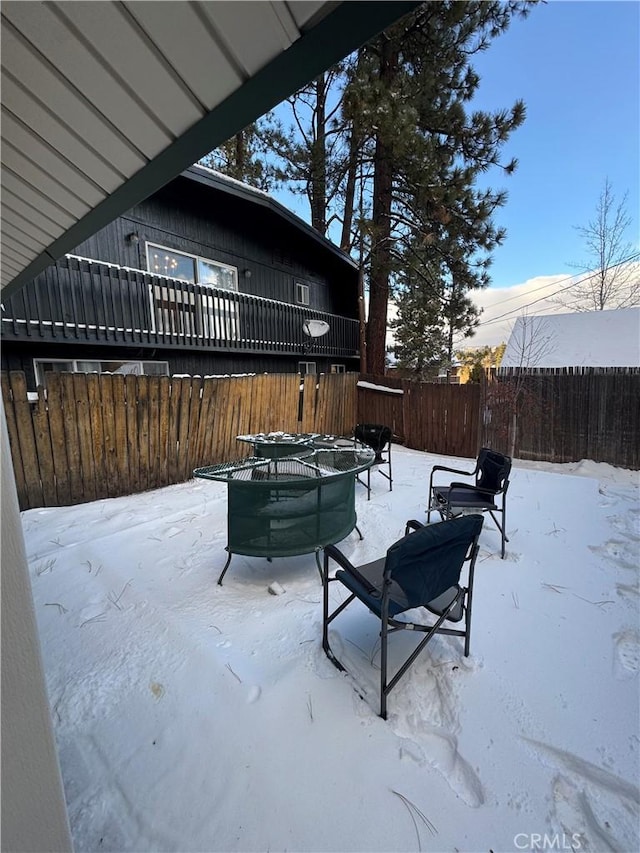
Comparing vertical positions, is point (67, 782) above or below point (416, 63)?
below

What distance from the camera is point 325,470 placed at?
3.26 m

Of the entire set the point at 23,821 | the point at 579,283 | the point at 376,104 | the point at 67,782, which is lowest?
the point at 67,782

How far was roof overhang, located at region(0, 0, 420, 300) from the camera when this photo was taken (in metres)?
0.99

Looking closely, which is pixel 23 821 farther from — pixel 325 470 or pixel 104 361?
pixel 104 361

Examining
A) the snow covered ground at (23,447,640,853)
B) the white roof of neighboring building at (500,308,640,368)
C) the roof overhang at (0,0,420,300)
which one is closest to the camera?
the roof overhang at (0,0,420,300)

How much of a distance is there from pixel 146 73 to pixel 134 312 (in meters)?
5.90

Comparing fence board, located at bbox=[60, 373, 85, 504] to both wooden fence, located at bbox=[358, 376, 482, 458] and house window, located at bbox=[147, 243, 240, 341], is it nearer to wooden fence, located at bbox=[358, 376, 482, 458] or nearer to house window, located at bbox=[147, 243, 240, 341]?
house window, located at bbox=[147, 243, 240, 341]

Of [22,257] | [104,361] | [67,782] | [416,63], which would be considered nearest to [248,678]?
[67,782]

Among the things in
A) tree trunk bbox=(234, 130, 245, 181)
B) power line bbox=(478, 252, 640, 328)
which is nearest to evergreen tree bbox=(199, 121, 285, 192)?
tree trunk bbox=(234, 130, 245, 181)

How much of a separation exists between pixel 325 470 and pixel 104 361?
17.5 feet

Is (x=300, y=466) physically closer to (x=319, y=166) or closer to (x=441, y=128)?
(x=441, y=128)

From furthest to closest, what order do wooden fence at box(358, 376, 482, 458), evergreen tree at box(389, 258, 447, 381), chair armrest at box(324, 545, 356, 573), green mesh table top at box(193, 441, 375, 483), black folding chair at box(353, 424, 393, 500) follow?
evergreen tree at box(389, 258, 447, 381), wooden fence at box(358, 376, 482, 458), black folding chair at box(353, 424, 393, 500), green mesh table top at box(193, 441, 375, 483), chair armrest at box(324, 545, 356, 573)

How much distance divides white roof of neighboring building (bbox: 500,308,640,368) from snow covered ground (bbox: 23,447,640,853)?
31.6ft

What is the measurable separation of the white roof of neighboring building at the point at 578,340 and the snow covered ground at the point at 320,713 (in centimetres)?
962
